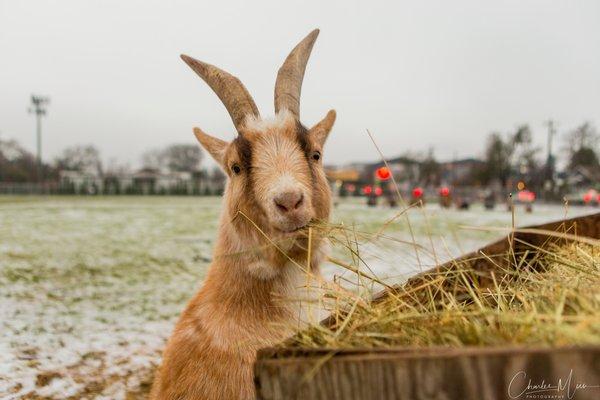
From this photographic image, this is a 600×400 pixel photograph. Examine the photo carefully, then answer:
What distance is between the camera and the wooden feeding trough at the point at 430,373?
798 mm

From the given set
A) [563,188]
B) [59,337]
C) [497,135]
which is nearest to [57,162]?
[497,135]

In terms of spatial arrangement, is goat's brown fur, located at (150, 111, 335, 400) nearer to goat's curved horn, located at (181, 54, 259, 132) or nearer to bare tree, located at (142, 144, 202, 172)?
goat's curved horn, located at (181, 54, 259, 132)

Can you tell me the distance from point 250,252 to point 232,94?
122 centimetres

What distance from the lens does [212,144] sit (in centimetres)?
362

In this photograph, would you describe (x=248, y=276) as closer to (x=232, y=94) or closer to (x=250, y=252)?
(x=250, y=252)

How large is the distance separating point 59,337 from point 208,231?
1217 centimetres

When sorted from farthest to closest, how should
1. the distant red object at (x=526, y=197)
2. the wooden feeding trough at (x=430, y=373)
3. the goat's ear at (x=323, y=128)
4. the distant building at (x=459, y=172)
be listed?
the distant building at (x=459, y=172), the distant red object at (x=526, y=197), the goat's ear at (x=323, y=128), the wooden feeding trough at (x=430, y=373)

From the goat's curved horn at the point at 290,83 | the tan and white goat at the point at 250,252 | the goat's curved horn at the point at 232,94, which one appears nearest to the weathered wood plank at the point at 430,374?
the tan and white goat at the point at 250,252

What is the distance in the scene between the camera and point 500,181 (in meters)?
66.9

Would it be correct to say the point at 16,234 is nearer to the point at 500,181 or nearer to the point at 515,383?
the point at 515,383

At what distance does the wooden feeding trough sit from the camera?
0.80 metres

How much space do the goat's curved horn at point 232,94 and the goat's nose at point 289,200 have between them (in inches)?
37.1

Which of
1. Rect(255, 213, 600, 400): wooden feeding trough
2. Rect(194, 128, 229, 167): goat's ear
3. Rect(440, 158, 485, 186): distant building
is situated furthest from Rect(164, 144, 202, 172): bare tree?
Rect(255, 213, 600, 400): wooden feeding trough

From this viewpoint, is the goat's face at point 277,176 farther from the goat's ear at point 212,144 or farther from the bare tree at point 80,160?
the bare tree at point 80,160
